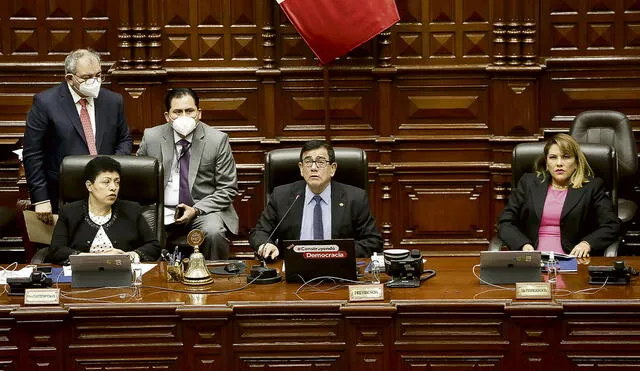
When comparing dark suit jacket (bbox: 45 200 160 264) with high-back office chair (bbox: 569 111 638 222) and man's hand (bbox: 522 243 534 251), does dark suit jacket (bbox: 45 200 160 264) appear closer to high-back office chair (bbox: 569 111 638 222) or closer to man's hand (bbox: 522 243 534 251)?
man's hand (bbox: 522 243 534 251)

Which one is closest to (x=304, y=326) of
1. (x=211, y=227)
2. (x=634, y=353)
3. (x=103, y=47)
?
(x=634, y=353)

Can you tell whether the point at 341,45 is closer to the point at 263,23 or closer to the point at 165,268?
the point at 263,23

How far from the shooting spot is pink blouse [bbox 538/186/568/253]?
6266 millimetres

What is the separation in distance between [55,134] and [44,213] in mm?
586

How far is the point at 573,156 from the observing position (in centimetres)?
623

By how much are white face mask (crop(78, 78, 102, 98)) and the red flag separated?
145cm

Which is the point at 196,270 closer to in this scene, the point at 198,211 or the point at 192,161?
the point at 198,211

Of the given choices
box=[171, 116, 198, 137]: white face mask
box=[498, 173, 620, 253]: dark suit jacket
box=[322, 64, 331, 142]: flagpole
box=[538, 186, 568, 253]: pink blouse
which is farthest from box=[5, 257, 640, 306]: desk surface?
box=[322, 64, 331, 142]: flagpole

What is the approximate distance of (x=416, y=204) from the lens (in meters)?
8.24

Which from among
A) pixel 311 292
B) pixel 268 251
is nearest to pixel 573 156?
pixel 268 251

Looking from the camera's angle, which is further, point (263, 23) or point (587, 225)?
point (263, 23)

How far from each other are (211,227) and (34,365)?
2.01 meters

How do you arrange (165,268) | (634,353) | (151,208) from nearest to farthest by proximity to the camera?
1. (634,353)
2. (165,268)
3. (151,208)

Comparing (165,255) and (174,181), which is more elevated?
(174,181)
